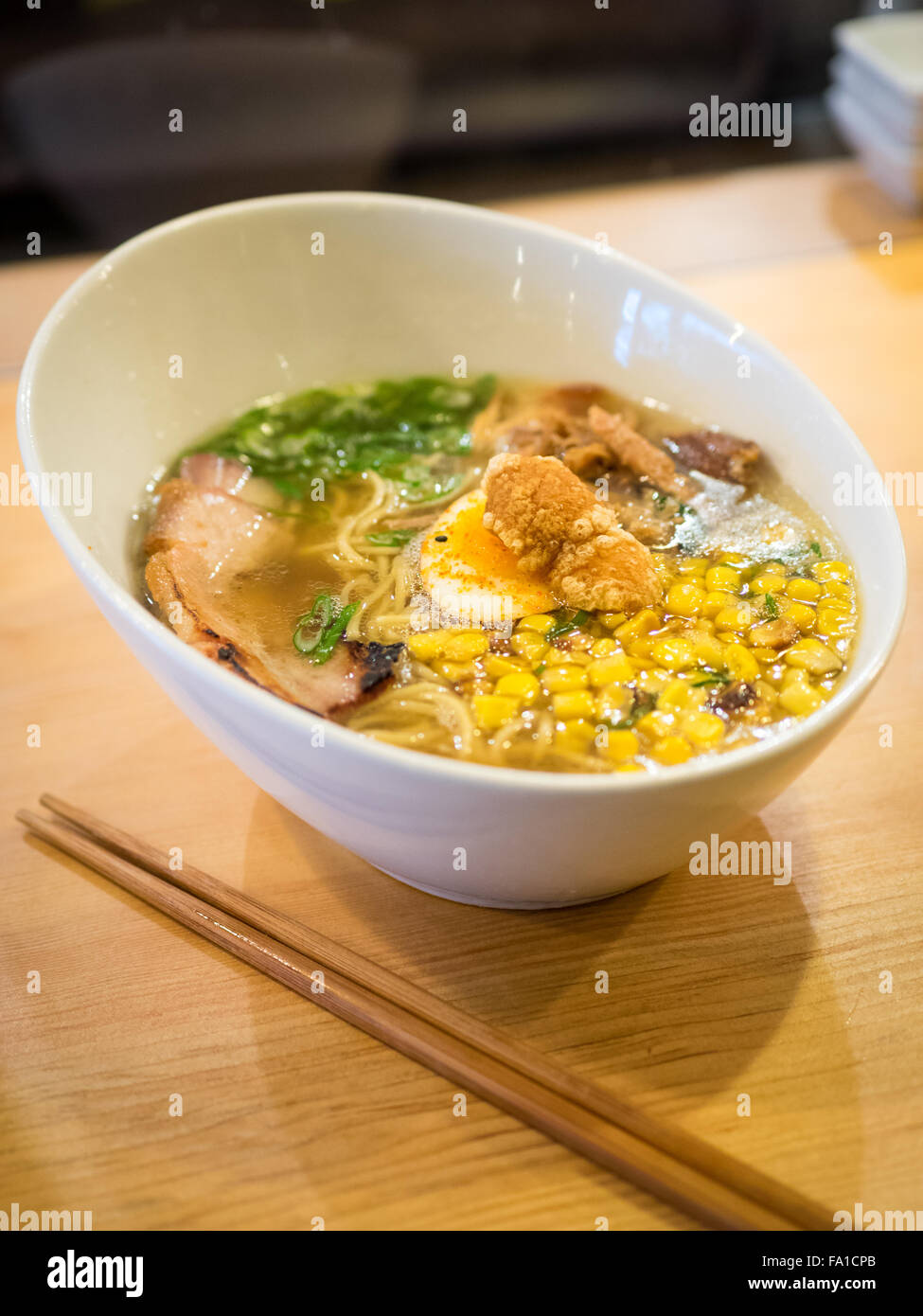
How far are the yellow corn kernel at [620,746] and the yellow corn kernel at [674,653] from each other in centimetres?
16

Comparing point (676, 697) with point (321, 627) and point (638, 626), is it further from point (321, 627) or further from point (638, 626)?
point (321, 627)

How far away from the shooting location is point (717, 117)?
4.91 metres

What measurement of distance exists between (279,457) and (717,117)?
3773mm

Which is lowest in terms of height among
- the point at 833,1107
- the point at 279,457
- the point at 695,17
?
the point at 833,1107

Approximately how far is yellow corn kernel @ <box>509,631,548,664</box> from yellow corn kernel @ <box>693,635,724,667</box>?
221mm

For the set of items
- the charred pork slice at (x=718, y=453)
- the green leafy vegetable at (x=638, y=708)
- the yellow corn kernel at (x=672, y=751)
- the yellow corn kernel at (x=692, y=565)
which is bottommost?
the yellow corn kernel at (x=672, y=751)

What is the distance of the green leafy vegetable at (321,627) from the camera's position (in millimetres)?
1688

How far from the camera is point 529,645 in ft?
5.32

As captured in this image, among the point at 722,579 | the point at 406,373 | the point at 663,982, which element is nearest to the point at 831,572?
the point at 722,579

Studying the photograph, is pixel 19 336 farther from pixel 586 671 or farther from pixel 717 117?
pixel 717 117

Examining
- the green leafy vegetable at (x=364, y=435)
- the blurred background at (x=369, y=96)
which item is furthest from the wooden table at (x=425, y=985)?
the blurred background at (x=369, y=96)

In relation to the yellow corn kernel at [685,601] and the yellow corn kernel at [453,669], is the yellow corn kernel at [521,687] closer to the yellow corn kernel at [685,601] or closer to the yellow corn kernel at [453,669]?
the yellow corn kernel at [453,669]

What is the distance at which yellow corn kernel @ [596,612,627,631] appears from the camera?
5.35 ft
